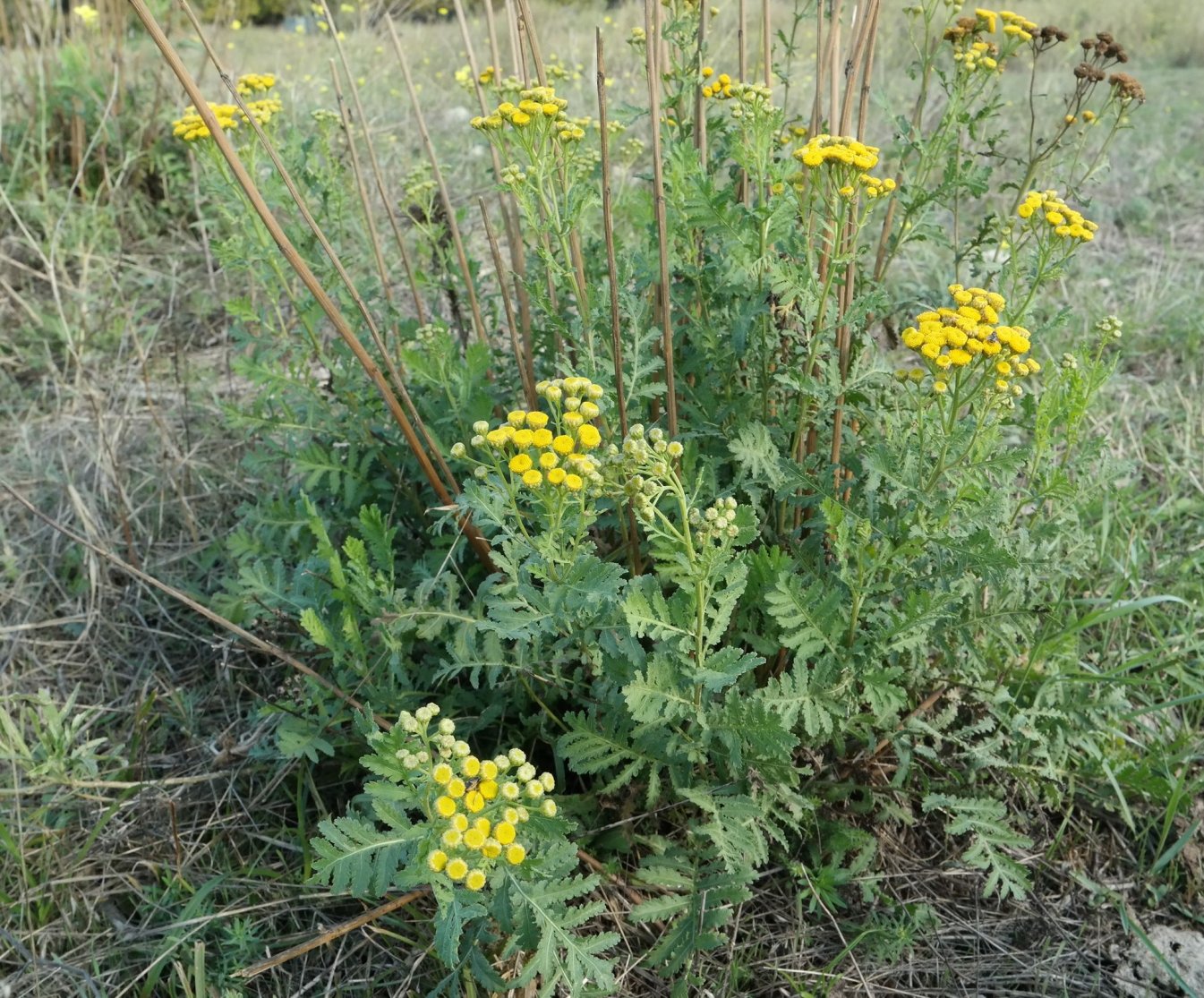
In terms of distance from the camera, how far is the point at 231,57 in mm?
8336

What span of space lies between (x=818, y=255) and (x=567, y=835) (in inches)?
63.5

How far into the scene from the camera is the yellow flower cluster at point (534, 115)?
190cm

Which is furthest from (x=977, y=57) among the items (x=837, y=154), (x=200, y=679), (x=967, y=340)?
(x=200, y=679)

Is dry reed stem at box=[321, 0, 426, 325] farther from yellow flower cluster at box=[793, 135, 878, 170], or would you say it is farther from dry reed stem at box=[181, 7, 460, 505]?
yellow flower cluster at box=[793, 135, 878, 170]

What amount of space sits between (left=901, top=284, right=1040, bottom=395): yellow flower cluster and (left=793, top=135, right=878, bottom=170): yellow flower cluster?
0.32 m

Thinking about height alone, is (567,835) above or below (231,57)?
below

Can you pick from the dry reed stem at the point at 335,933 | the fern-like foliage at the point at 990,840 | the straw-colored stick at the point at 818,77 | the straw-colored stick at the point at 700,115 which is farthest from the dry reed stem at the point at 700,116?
the dry reed stem at the point at 335,933

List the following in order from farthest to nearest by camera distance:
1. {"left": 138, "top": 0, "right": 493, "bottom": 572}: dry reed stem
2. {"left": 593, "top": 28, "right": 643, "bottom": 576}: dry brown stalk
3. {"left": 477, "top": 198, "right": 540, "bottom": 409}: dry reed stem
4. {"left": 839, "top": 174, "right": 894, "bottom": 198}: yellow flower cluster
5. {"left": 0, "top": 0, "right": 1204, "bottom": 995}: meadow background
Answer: {"left": 477, "top": 198, "right": 540, "bottom": 409}: dry reed stem → {"left": 0, "top": 0, "right": 1204, "bottom": 995}: meadow background → {"left": 839, "top": 174, "right": 894, "bottom": 198}: yellow flower cluster → {"left": 593, "top": 28, "right": 643, "bottom": 576}: dry brown stalk → {"left": 138, "top": 0, "right": 493, "bottom": 572}: dry reed stem

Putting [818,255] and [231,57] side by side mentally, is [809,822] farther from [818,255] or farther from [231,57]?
[231,57]

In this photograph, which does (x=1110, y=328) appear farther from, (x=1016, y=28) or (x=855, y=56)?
(x=855, y=56)

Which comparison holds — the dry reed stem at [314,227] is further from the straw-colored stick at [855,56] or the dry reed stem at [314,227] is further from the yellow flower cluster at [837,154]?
the straw-colored stick at [855,56]

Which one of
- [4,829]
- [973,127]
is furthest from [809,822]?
[4,829]

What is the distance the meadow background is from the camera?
2.13m

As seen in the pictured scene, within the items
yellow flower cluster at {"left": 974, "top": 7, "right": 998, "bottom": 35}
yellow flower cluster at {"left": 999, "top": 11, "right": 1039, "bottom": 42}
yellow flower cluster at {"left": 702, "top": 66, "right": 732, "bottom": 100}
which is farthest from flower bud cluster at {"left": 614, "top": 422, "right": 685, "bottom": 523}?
yellow flower cluster at {"left": 999, "top": 11, "right": 1039, "bottom": 42}
